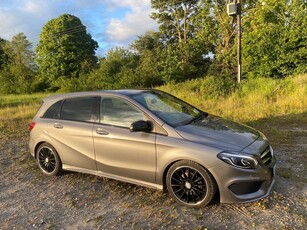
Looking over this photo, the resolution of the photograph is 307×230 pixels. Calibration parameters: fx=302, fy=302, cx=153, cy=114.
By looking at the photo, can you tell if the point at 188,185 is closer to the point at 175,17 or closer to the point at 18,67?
the point at 175,17

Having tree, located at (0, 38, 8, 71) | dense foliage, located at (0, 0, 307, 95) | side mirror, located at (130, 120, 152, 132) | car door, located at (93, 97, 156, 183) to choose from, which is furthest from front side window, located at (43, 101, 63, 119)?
tree, located at (0, 38, 8, 71)

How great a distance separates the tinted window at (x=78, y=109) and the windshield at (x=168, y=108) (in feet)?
2.66

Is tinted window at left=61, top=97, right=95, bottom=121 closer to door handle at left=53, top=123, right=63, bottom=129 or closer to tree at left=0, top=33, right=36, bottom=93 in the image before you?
door handle at left=53, top=123, right=63, bottom=129

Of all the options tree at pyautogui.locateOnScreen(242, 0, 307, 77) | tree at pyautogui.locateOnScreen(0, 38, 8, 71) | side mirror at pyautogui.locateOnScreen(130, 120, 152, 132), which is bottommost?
side mirror at pyautogui.locateOnScreen(130, 120, 152, 132)

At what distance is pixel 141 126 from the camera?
4.18m

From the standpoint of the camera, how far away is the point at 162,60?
107 feet

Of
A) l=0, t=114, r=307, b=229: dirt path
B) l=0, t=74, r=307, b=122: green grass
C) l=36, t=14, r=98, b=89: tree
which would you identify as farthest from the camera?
l=36, t=14, r=98, b=89: tree

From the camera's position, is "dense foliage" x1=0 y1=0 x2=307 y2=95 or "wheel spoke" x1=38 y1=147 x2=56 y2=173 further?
"dense foliage" x1=0 y1=0 x2=307 y2=95

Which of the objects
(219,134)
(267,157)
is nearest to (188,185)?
(219,134)

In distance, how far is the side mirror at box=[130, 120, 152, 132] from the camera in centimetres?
418

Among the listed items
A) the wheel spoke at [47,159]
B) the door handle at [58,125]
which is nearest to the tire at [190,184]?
the door handle at [58,125]

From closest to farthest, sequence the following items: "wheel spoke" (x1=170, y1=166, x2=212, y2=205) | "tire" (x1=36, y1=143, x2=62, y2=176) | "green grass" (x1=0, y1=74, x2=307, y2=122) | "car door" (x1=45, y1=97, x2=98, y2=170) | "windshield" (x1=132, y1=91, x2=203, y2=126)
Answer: "wheel spoke" (x1=170, y1=166, x2=212, y2=205), "windshield" (x1=132, y1=91, x2=203, y2=126), "car door" (x1=45, y1=97, x2=98, y2=170), "tire" (x1=36, y1=143, x2=62, y2=176), "green grass" (x1=0, y1=74, x2=307, y2=122)

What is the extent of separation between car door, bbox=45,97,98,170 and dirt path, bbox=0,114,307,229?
43 cm

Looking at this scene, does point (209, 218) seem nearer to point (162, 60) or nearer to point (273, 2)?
point (273, 2)
